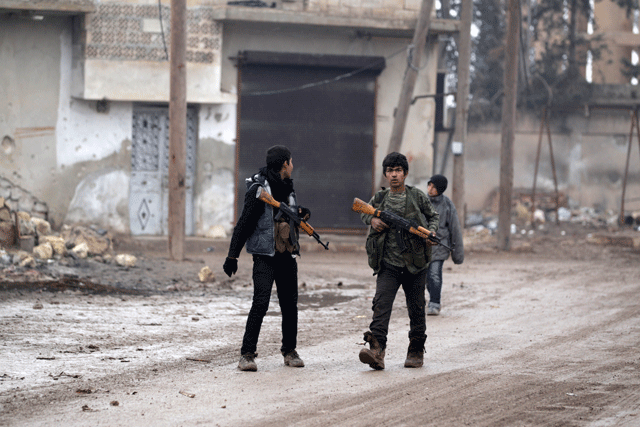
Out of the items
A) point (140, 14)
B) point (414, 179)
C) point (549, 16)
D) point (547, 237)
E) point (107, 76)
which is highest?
point (549, 16)

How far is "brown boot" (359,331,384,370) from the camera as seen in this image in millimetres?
5984

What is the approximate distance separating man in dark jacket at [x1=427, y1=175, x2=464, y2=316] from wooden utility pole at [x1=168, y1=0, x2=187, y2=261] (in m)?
5.49

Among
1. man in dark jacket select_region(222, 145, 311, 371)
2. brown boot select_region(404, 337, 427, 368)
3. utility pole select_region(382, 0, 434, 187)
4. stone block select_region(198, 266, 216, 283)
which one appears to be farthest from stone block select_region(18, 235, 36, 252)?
brown boot select_region(404, 337, 427, 368)

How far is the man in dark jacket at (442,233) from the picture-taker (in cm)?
888

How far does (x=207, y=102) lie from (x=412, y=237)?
11212 mm

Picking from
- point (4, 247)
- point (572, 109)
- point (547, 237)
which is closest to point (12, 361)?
point (4, 247)

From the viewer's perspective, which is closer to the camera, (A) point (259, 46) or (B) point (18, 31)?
(B) point (18, 31)

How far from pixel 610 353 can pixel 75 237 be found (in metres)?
9.43

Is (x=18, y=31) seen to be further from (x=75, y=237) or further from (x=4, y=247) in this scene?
(x=4, y=247)

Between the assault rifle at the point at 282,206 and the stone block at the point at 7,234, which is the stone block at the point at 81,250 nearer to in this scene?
the stone block at the point at 7,234

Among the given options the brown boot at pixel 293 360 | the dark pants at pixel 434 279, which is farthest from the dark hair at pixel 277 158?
the dark pants at pixel 434 279

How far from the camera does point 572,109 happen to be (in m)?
26.3

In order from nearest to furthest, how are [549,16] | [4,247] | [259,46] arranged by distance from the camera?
[4,247]
[259,46]
[549,16]

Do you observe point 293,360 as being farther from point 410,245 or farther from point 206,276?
point 206,276
